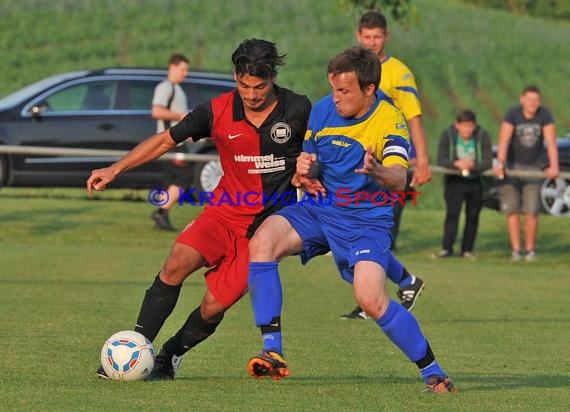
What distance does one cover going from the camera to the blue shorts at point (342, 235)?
7.22m

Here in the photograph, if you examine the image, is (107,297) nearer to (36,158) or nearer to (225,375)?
(225,375)

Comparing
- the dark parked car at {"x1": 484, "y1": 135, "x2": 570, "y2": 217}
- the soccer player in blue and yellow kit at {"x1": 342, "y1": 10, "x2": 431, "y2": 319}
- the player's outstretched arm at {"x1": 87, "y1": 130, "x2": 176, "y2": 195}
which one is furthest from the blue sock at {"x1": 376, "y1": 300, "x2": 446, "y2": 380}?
the dark parked car at {"x1": 484, "y1": 135, "x2": 570, "y2": 217}

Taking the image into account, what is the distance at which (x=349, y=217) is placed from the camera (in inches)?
289

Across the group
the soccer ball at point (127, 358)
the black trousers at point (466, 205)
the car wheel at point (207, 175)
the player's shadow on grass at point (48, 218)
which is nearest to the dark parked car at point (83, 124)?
the car wheel at point (207, 175)

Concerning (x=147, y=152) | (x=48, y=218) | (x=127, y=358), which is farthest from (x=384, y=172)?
(x=48, y=218)

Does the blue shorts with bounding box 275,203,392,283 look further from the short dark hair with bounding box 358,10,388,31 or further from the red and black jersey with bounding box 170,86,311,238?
the short dark hair with bounding box 358,10,388,31

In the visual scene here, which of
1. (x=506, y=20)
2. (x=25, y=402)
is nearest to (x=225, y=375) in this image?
(x=25, y=402)

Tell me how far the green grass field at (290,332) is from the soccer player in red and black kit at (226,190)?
0.38 metres

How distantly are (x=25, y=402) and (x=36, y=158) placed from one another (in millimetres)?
13311

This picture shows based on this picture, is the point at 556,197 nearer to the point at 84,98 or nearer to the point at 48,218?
the point at 84,98

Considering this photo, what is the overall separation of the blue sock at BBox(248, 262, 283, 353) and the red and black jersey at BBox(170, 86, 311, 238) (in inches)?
15.0

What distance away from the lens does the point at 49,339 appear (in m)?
9.02

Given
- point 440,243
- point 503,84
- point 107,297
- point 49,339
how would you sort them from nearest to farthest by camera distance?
point 49,339, point 107,297, point 440,243, point 503,84

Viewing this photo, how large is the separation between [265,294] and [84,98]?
43.4ft
